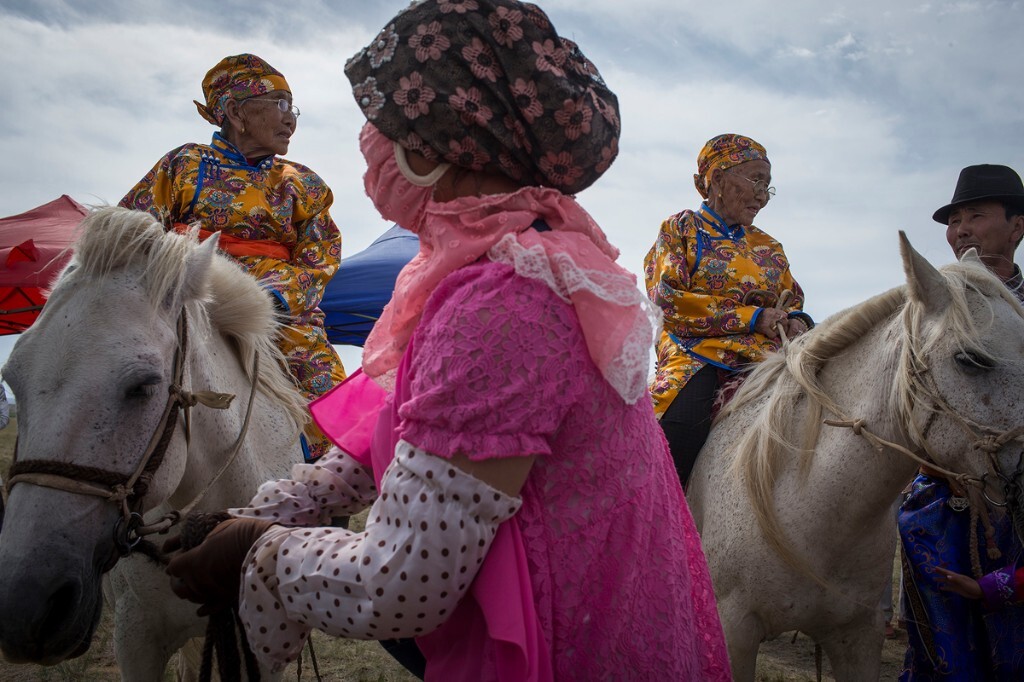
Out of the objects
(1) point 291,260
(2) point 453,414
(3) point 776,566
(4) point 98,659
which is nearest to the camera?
(2) point 453,414

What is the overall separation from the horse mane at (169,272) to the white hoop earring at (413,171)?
89 cm

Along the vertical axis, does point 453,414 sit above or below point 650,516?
above

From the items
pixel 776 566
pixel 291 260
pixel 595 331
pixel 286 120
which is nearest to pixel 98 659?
pixel 291 260

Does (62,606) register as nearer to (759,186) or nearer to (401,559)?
(401,559)

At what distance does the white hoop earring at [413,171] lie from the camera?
1.19 m

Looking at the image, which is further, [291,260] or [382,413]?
[291,260]

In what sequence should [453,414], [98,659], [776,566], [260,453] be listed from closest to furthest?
[453,414] → [260,453] → [776,566] → [98,659]

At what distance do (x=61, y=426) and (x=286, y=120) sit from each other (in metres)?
2.42

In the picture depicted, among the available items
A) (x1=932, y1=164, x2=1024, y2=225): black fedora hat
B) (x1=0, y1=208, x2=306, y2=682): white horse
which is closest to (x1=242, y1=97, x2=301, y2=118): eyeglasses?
(x1=0, y1=208, x2=306, y2=682): white horse

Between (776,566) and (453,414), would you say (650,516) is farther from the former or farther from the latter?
(776,566)

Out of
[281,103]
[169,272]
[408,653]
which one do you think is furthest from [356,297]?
[408,653]

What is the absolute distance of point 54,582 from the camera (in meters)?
1.40

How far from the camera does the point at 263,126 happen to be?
3.45m

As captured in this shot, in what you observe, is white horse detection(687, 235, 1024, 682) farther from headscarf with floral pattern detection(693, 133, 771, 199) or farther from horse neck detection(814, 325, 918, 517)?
headscarf with floral pattern detection(693, 133, 771, 199)
